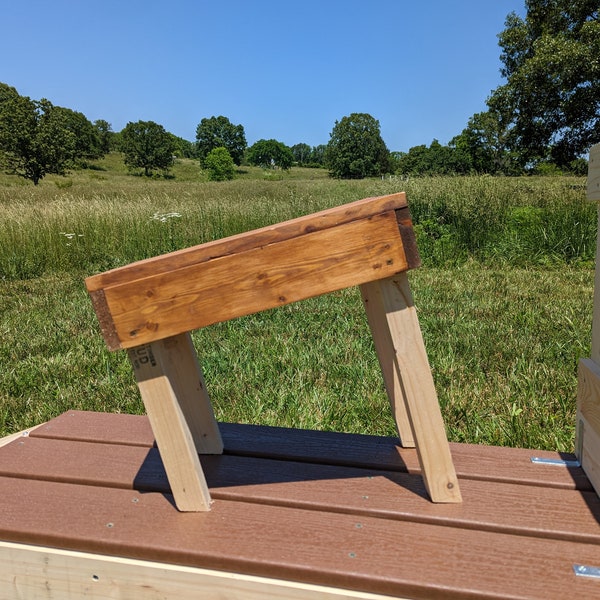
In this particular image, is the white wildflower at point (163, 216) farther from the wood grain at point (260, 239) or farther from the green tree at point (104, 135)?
the green tree at point (104, 135)

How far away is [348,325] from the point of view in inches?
170

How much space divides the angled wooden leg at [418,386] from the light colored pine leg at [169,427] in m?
0.57

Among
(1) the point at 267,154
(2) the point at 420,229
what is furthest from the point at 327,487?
(1) the point at 267,154

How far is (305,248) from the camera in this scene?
1.33 metres

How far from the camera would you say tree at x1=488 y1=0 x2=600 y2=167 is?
18891 millimetres

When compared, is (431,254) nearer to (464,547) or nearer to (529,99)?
(464,547)

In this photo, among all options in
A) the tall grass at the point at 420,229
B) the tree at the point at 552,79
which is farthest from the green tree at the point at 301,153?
the tall grass at the point at 420,229

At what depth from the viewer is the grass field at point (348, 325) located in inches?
115

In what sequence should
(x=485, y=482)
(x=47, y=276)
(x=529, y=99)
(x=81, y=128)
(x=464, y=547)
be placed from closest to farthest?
Answer: (x=464, y=547), (x=485, y=482), (x=47, y=276), (x=529, y=99), (x=81, y=128)

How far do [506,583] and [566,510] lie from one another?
379mm

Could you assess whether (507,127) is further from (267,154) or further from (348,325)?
(267,154)

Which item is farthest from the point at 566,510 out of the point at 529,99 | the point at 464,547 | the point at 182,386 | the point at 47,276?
the point at 529,99

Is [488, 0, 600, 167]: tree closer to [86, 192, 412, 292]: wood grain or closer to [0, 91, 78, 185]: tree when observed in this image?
[86, 192, 412, 292]: wood grain

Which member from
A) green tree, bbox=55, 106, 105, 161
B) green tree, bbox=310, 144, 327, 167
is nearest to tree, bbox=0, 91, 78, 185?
green tree, bbox=55, 106, 105, 161
